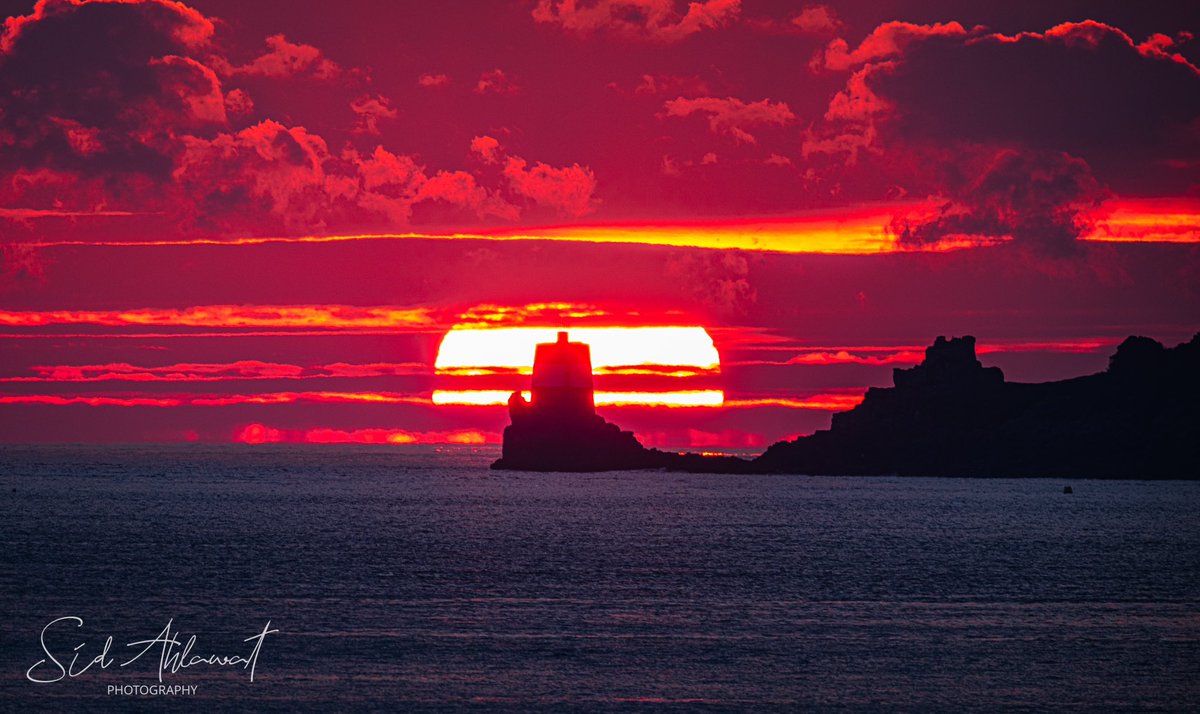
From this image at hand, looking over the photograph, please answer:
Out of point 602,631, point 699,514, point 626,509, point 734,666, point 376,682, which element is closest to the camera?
point 376,682

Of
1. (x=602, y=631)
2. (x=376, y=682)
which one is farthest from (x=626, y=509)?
(x=376, y=682)

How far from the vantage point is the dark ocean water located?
50594mm

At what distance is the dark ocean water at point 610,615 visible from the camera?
166 feet

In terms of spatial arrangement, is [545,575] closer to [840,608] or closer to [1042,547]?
[840,608]

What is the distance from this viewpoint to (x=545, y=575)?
90062 millimetres

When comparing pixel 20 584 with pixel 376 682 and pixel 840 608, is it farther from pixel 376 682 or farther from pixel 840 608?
pixel 840 608

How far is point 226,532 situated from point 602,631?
71679 millimetres

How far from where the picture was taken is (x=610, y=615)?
7025cm

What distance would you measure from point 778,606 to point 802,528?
2713 inches

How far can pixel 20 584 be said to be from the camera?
3189 inches

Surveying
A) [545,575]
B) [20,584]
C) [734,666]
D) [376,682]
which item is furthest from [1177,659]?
[20,584]

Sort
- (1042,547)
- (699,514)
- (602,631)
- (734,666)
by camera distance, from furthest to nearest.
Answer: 1. (699,514)
2. (1042,547)
3. (602,631)
4. (734,666)

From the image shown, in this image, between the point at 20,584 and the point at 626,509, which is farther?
the point at 626,509

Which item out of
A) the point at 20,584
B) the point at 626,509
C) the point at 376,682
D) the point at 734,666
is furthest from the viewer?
the point at 626,509
